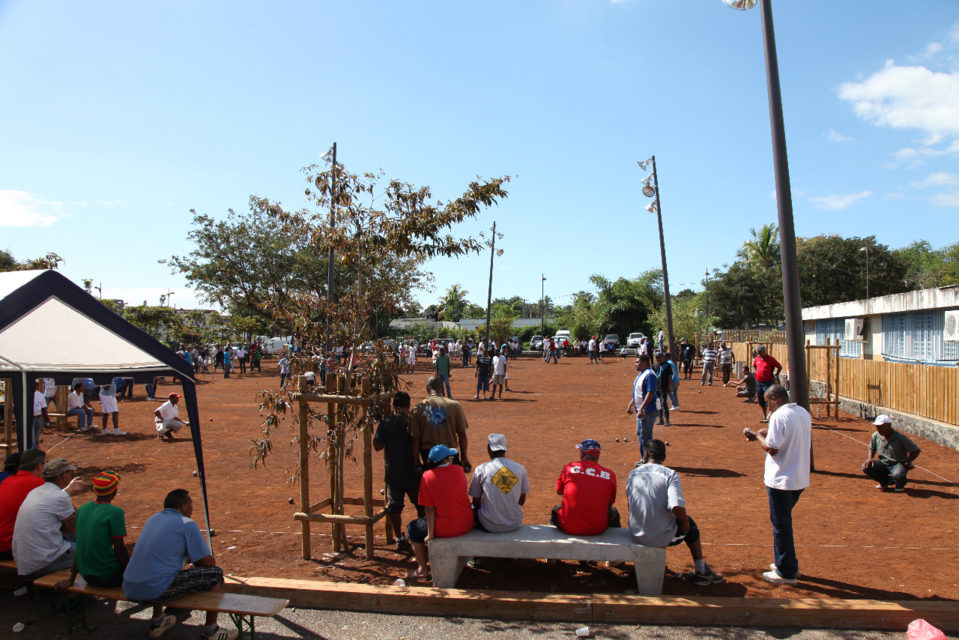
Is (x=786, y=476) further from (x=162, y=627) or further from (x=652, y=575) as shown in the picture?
(x=162, y=627)

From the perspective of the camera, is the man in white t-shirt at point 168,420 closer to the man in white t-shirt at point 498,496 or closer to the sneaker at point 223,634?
the sneaker at point 223,634

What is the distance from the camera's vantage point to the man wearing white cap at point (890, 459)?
829 cm

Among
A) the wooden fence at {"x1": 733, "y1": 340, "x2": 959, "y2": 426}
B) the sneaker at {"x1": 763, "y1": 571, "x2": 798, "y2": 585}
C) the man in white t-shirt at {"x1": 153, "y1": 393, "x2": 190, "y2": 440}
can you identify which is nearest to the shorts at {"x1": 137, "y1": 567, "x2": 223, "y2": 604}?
the sneaker at {"x1": 763, "y1": 571, "x2": 798, "y2": 585}

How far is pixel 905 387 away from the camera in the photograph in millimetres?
13180

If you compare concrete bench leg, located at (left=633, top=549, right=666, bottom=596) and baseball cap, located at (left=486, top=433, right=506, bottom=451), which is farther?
baseball cap, located at (left=486, top=433, right=506, bottom=451)

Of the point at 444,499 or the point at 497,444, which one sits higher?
the point at 497,444

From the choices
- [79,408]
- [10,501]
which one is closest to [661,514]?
[10,501]

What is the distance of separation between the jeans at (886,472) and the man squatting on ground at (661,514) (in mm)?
4760

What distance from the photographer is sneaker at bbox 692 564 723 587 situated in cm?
509

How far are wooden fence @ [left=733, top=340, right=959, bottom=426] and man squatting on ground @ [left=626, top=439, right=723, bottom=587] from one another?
916 cm

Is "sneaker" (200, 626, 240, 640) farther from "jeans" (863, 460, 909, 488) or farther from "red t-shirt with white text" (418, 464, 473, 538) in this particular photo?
"jeans" (863, 460, 909, 488)

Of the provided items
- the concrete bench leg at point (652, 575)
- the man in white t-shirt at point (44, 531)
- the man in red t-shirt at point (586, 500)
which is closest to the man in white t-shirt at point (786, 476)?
the concrete bench leg at point (652, 575)

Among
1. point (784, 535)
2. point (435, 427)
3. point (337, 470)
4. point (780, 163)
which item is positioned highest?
point (780, 163)

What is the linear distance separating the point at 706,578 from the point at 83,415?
1371 centimetres
